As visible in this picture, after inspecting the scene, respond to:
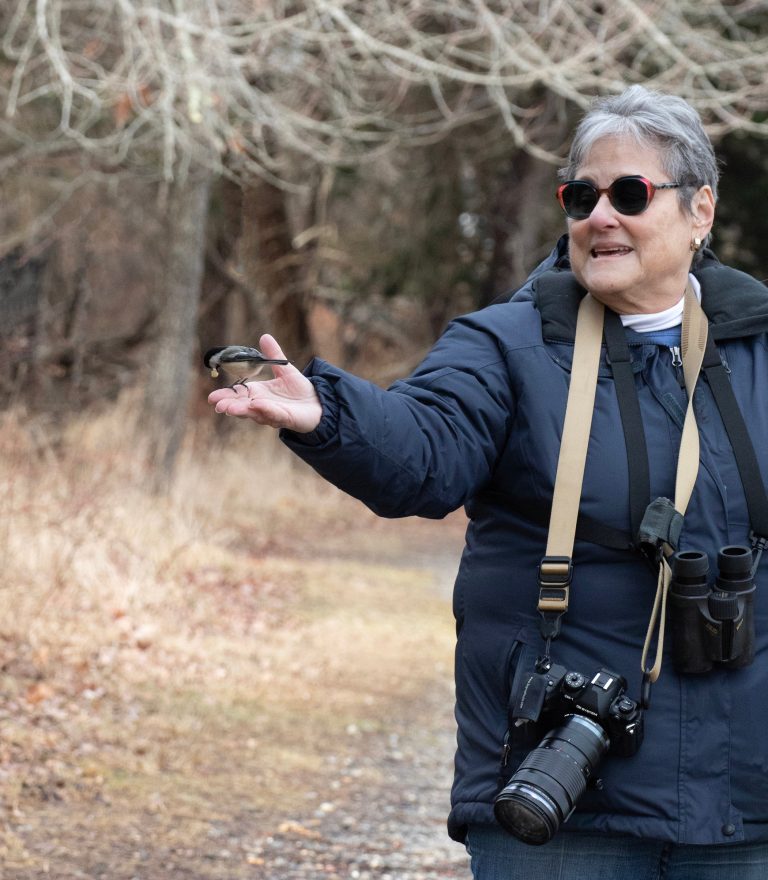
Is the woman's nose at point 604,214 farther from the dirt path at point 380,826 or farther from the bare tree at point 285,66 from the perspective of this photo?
the bare tree at point 285,66

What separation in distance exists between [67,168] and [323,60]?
4.66 metres

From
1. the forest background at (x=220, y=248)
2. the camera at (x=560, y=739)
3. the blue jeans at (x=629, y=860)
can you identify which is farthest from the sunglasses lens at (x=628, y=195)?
the forest background at (x=220, y=248)

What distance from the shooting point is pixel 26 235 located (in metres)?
12.8

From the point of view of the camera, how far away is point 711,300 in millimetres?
2570

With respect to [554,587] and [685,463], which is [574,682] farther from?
[685,463]

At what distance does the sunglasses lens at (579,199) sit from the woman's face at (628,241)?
13mm

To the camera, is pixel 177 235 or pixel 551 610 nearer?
pixel 551 610

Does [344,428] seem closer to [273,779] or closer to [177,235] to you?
[273,779]

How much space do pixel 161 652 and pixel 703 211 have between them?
15.9 ft

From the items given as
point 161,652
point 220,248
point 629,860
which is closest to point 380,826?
point 161,652

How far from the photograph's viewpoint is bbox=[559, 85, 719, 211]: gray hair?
8.34 ft

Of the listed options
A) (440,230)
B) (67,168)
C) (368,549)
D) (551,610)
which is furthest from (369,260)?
(551,610)

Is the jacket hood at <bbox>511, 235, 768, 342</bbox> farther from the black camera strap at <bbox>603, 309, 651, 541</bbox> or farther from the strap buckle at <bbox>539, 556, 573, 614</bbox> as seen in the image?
the strap buckle at <bbox>539, 556, 573, 614</bbox>

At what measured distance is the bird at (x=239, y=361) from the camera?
7.30 feet
